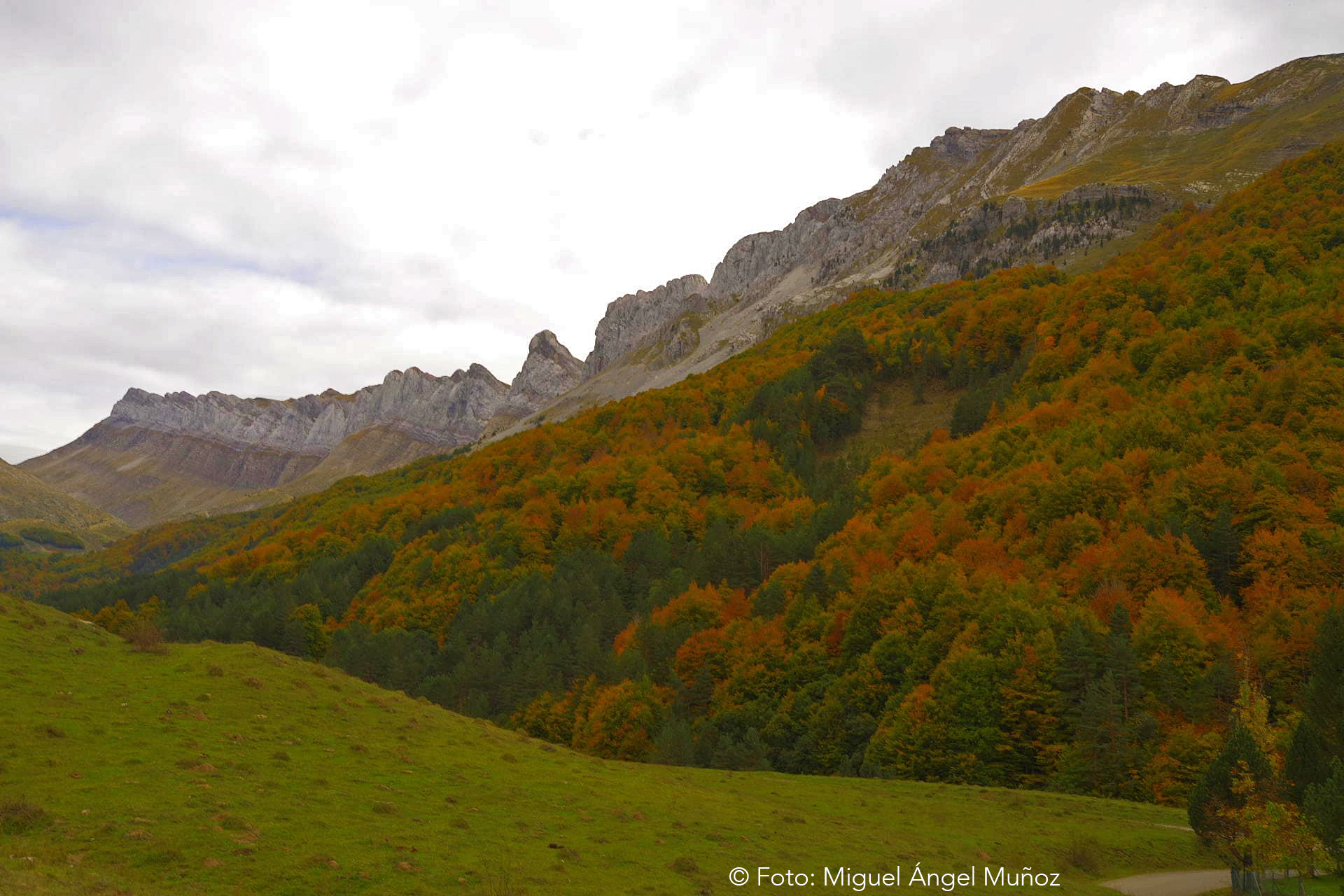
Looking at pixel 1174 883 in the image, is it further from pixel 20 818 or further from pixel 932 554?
pixel 932 554

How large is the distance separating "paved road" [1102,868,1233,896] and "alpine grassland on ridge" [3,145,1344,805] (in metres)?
18.9

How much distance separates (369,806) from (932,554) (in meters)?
77.9

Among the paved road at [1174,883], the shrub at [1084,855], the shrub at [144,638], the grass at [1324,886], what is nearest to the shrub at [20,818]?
the shrub at [144,638]

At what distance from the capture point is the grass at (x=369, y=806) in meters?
20.4

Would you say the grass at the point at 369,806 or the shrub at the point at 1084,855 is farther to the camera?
the shrub at the point at 1084,855

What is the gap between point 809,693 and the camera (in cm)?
7644

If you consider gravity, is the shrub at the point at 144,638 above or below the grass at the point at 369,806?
above

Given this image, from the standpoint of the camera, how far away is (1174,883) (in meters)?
32.0

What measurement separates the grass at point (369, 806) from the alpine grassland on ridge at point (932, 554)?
59.7 feet

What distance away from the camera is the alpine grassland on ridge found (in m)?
60.9

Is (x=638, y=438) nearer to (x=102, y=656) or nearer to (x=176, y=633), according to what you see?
(x=176, y=633)

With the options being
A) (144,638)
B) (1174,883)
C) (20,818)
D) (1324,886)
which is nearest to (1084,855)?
(1174,883)

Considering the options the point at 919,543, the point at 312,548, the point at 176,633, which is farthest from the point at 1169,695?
the point at 312,548

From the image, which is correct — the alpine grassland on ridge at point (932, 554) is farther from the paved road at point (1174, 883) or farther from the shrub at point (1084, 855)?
the shrub at point (1084, 855)
